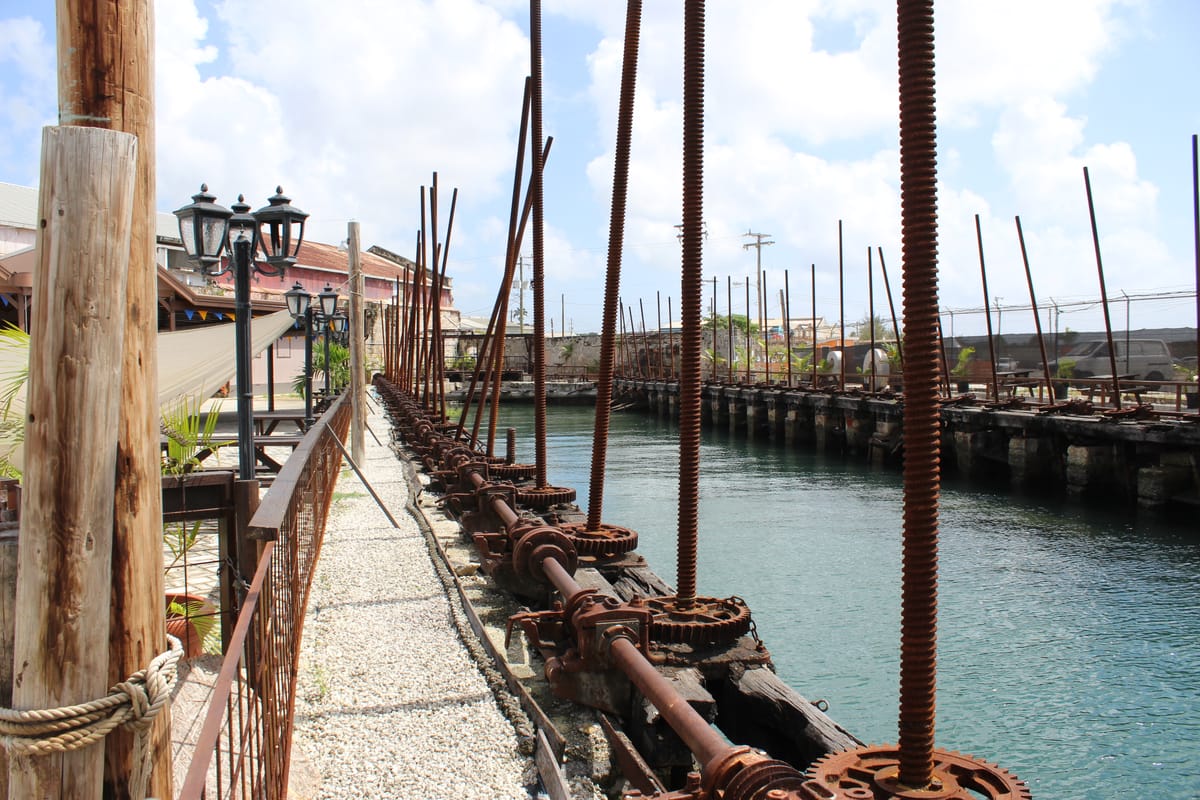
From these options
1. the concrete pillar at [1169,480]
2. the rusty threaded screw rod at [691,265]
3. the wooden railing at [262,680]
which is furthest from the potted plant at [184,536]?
the concrete pillar at [1169,480]

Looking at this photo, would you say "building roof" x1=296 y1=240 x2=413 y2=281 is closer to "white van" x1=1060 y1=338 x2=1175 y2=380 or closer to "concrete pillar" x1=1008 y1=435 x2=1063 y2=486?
"white van" x1=1060 y1=338 x2=1175 y2=380

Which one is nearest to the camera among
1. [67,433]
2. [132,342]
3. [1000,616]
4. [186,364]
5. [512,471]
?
[67,433]

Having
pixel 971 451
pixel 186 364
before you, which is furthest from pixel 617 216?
pixel 971 451

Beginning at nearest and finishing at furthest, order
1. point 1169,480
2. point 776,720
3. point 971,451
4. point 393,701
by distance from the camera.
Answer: point 776,720 < point 393,701 < point 1169,480 < point 971,451

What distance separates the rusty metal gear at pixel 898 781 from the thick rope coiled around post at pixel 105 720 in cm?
185

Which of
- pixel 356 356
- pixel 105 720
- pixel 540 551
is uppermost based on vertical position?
pixel 356 356

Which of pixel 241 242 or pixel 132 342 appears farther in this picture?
pixel 241 242

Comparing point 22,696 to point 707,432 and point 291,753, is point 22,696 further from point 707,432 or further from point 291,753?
point 707,432

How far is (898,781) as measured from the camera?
9.44 feet

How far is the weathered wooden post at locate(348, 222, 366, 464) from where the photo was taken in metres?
16.0

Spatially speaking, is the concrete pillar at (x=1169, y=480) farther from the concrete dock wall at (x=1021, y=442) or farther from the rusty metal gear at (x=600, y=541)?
the rusty metal gear at (x=600, y=541)

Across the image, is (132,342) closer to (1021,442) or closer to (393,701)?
(393,701)

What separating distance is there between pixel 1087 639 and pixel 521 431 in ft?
98.5

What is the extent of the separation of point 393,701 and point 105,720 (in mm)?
2949
